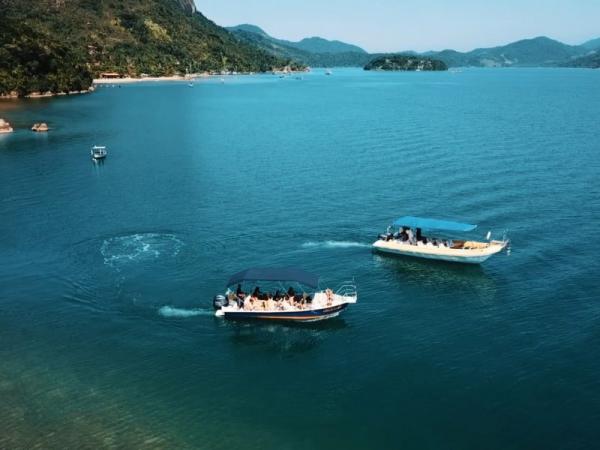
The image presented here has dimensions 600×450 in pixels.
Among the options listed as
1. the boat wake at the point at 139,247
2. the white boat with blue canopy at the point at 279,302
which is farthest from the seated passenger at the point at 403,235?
the boat wake at the point at 139,247

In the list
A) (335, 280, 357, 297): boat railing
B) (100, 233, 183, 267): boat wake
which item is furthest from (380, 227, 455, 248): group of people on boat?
(100, 233, 183, 267): boat wake

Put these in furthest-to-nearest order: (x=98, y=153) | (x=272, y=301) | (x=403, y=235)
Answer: (x=98, y=153) → (x=403, y=235) → (x=272, y=301)

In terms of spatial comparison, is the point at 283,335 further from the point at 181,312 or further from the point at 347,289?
the point at 347,289

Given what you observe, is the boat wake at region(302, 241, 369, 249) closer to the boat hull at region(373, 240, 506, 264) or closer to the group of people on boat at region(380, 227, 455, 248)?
the boat hull at region(373, 240, 506, 264)

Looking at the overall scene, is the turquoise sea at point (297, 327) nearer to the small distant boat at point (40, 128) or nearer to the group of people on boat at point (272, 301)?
the group of people on boat at point (272, 301)

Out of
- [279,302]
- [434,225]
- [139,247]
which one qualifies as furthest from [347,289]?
[139,247]

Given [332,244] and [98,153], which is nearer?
[332,244]
